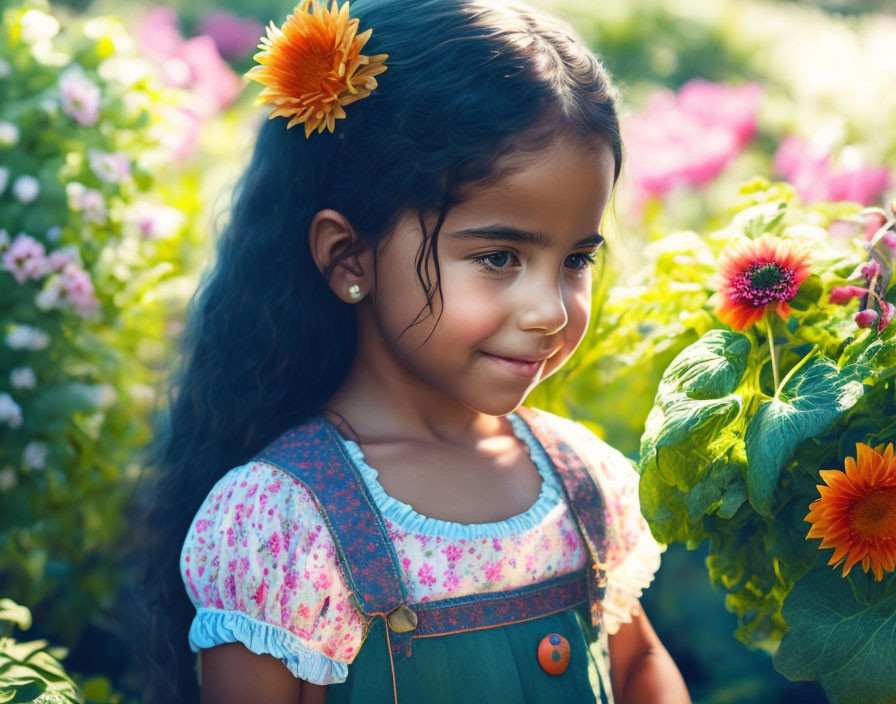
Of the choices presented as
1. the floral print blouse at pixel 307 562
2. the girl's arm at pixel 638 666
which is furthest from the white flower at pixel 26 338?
the girl's arm at pixel 638 666

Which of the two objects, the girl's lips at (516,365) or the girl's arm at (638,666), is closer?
the girl's lips at (516,365)

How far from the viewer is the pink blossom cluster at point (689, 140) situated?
4.14 m

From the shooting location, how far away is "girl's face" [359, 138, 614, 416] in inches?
61.5

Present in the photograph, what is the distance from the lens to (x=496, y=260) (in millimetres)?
1598

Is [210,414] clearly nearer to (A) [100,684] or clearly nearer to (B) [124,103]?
(A) [100,684]

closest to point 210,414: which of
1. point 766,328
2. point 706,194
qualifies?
point 766,328

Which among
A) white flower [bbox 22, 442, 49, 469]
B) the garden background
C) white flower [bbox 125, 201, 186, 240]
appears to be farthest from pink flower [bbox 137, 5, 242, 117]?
white flower [bbox 22, 442, 49, 469]

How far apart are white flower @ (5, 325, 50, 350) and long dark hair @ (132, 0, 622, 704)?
626mm

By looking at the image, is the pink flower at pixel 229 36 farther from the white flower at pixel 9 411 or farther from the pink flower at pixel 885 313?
the pink flower at pixel 885 313

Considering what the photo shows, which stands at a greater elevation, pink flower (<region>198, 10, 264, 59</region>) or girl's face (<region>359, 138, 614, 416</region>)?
girl's face (<region>359, 138, 614, 416</region>)

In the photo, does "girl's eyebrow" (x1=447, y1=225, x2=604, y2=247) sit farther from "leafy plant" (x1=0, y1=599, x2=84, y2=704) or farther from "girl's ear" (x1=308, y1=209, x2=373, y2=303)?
"leafy plant" (x1=0, y1=599, x2=84, y2=704)

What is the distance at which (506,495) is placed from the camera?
1.83m

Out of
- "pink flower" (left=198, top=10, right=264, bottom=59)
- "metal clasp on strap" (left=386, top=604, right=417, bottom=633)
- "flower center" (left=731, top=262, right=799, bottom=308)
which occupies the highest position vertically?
"flower center" (left=731, top=262, right=799, bottom=308)

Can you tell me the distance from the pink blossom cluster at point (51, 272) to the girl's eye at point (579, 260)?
4.76 feet
